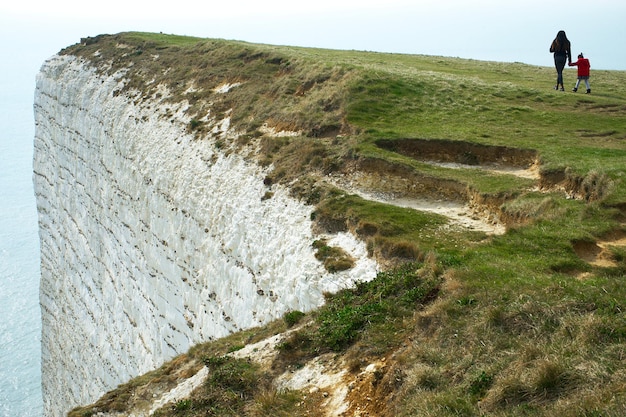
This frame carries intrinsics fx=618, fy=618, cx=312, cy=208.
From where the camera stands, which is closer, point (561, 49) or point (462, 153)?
point (462, 153)

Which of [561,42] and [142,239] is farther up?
[561,42]

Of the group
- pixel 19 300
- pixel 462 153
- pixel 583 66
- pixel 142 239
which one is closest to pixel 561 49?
pixel 583 66

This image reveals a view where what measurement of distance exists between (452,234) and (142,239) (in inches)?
802

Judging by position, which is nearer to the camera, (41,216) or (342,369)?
(342,369)

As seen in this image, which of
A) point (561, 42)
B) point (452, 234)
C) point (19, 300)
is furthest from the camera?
point (19, 300)

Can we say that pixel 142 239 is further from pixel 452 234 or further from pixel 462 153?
pixel 452 234

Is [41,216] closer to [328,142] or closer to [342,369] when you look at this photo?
[328,142]

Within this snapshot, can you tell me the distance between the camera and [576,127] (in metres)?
23.0

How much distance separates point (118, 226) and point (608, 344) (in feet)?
103

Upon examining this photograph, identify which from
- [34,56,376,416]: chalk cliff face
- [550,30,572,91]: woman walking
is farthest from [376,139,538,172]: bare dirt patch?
[550,30,572,91]: woman walking

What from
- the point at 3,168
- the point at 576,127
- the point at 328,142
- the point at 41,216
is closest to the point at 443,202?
the point at 328,142

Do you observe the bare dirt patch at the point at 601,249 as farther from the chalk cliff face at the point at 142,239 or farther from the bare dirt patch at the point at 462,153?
the bare dirt patch at the point at 462,153

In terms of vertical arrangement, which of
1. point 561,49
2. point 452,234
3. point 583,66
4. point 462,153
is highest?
point 561,49

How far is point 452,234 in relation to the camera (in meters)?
15.7
